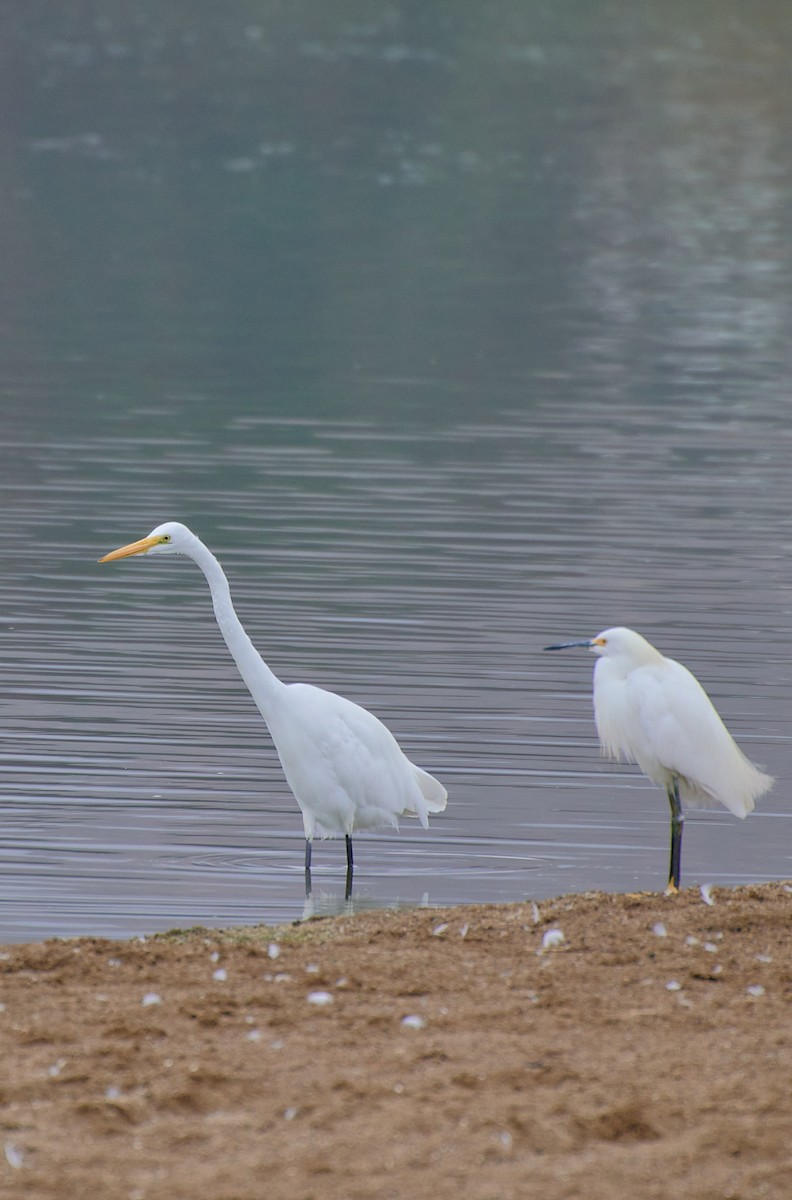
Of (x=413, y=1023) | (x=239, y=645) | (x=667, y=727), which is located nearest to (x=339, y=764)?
(x=239, y=645)

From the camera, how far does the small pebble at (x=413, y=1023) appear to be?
6.23 metres

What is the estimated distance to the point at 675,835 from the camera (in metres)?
8.83

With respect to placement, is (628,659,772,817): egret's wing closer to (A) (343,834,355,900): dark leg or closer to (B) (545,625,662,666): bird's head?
(B) (545,625,662,666): bird's head

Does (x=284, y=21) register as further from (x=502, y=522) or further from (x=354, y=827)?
(x=354, y=827)

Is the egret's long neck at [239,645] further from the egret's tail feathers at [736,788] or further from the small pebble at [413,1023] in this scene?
the small pebble at [413,1023]

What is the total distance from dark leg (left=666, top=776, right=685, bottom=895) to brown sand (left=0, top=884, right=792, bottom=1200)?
3.40ft

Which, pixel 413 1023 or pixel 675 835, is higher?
pixel 413 1023

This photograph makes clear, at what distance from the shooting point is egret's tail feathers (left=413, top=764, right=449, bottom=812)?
9438 mm

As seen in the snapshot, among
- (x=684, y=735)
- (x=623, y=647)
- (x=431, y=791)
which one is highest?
(x=623, y=647)

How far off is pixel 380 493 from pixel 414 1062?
1228 centimetres

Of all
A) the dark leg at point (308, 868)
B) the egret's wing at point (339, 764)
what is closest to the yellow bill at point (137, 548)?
the egret's wing at point (339, 764)

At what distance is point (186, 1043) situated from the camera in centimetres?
608

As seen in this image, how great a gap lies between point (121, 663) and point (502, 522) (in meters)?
5.27

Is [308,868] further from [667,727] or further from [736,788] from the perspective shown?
[736,788]
